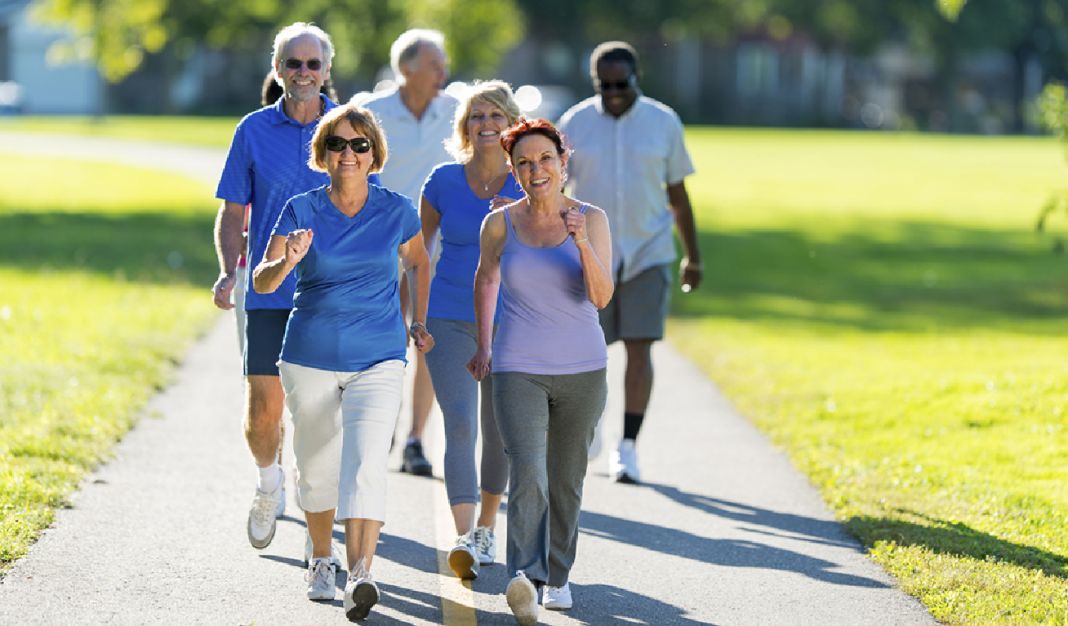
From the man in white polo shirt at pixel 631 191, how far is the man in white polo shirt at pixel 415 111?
77 centimetres

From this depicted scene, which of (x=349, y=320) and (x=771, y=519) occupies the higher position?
(x=349, y=320)

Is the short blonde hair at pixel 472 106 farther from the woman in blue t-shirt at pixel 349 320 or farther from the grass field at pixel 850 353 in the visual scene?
the grass field at pixel 850 353

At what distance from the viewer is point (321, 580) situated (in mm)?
6719

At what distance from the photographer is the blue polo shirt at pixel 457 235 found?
24.3 ft

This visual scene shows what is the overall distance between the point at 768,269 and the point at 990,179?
25852 mm

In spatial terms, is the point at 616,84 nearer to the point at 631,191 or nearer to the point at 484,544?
the point at 631,191

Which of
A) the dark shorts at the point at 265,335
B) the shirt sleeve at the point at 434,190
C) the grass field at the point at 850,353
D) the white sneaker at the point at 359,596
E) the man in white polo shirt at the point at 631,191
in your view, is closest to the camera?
the white sneaker at the point at 359,596

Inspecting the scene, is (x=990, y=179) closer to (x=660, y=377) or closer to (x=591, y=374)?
(x=660, y=377)

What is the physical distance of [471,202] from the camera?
7.43 metres

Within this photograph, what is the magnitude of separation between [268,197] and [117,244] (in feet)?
58.7

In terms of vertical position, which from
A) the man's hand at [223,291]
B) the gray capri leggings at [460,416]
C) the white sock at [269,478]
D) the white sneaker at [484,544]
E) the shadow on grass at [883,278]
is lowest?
the shadow on grass at [883,278]

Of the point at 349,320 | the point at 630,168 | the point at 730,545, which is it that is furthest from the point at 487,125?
the point at 630,168

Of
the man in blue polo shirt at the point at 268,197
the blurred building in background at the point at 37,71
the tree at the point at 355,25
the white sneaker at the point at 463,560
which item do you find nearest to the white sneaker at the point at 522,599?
the white sneaker at the point at 463,560

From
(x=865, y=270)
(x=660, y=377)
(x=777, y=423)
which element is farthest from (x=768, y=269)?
(x=777, y=423)
